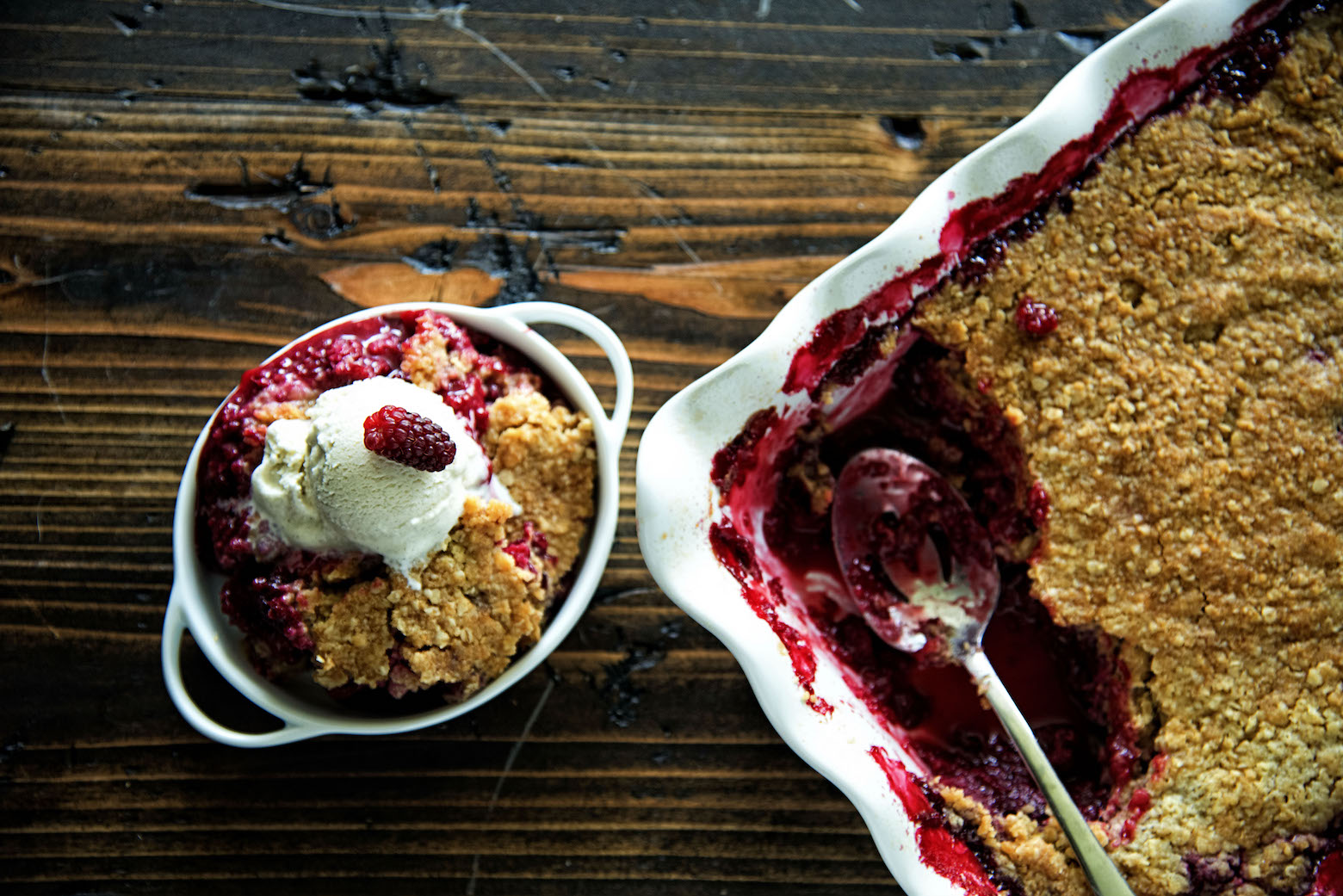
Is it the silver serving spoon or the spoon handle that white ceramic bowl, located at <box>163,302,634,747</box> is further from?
the spoon handle

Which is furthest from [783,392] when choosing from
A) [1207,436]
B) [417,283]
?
[417,283]

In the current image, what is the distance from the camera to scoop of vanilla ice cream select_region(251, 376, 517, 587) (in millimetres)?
1305

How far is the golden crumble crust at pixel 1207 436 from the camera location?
4.74ft

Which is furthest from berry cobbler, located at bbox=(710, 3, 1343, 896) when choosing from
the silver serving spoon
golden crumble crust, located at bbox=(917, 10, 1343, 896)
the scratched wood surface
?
the scratched wood surface

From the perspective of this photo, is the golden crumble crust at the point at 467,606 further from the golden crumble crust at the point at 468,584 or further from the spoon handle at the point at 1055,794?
the spoon handle at the point at 1055,794

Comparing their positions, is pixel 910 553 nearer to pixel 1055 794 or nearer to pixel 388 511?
pixel 1055 794

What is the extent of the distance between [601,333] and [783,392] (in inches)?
13.1

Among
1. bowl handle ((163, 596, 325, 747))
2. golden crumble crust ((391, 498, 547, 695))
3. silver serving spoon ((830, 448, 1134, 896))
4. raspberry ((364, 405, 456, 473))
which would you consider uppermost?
raspberry ((364, 405, 456, 473))

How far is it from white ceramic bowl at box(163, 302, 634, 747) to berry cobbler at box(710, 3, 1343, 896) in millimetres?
214

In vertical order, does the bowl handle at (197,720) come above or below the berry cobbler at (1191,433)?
below

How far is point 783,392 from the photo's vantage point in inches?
57.6

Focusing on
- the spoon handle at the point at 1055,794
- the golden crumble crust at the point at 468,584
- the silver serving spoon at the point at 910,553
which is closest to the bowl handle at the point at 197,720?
the golden crumble crust at the point at 468,584

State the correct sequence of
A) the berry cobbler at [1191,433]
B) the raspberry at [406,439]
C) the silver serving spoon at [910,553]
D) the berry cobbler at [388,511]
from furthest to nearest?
the silver serving spoon at [910,553]
the berry cobbler at [1191,433]
the berry cobbler at [388,511]
the raspberry at [406,439]

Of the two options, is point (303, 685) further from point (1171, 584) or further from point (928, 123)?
point (928, 123)
